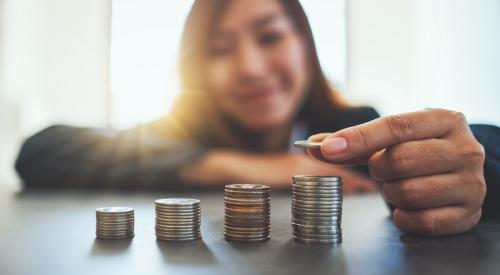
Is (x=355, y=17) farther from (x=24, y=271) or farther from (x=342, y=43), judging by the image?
(x=24, y=271)

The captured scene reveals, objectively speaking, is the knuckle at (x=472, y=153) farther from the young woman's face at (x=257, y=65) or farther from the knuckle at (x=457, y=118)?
the young woman's face at (x=257, y=65)

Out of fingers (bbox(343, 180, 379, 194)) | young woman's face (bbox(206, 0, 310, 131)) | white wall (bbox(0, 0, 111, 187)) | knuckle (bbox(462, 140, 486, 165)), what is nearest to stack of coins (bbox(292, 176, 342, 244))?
knuckle (bbox(462, 140, 486, 165))

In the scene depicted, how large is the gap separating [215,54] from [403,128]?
Result: 2.53 meters

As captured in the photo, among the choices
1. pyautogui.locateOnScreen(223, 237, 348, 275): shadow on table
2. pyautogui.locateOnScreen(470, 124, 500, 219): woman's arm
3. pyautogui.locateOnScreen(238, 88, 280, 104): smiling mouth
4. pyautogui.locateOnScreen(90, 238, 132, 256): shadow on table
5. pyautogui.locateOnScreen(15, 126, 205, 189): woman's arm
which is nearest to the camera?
pyautogui.locateOnScreen(223, 237, 348, 275): shadow on table

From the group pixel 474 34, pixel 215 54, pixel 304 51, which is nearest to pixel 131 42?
pixel 215 54

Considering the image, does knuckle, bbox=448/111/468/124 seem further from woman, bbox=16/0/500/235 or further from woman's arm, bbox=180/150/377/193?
woman's arm, bbox=180/150/377/193

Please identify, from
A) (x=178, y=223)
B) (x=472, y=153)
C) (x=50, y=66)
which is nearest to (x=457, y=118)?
(x=472, y=153)

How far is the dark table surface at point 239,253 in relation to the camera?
694mm

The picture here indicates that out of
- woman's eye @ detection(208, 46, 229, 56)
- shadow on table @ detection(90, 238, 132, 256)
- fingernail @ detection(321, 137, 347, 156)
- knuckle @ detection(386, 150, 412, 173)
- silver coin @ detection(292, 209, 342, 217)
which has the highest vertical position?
woman's eye @ detection(208, 46, 229, 56)

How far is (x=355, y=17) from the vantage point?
3301 mm

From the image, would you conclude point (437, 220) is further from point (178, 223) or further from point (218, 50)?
point (218, 50)

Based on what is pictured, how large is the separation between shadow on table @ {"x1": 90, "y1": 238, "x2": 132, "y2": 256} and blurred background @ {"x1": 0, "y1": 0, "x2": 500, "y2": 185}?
2.31 meters

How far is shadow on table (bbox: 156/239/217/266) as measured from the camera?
0.74 meters

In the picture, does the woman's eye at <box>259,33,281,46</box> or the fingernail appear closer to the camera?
the fingernail
